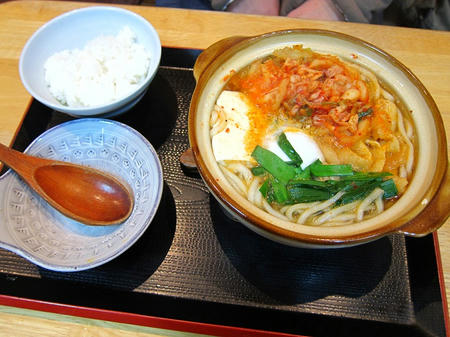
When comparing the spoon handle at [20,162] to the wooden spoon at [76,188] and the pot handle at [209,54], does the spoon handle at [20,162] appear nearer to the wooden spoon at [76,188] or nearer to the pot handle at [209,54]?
the wooden spoon at [76,188]

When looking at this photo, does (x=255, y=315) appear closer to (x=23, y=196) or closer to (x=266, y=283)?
(x=266, y=283)

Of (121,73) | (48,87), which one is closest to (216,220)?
(121,73)

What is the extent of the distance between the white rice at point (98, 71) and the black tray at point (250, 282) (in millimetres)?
668

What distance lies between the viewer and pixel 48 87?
1757mm

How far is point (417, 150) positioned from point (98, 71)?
1522 millimetres

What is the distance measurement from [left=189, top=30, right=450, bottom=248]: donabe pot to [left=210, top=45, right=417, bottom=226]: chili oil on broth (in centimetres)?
4

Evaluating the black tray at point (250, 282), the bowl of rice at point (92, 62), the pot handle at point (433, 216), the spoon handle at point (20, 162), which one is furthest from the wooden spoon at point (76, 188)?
the pot handle at point (433, 216)

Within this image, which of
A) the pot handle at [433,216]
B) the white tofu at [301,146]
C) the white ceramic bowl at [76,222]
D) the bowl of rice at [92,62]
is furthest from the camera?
the bowl of rice at [92,62]

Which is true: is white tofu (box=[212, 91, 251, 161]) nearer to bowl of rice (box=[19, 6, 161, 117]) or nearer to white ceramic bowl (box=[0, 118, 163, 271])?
white ceramic bowl (box=[0, 118, 163, 271])

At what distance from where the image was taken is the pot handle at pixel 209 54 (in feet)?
4.75

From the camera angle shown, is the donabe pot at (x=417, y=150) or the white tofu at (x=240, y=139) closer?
the donabe pot at (x=417, y=150)

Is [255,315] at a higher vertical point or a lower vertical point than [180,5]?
lower

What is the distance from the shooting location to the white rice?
1688 millimetres

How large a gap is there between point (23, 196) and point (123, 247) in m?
0.55
